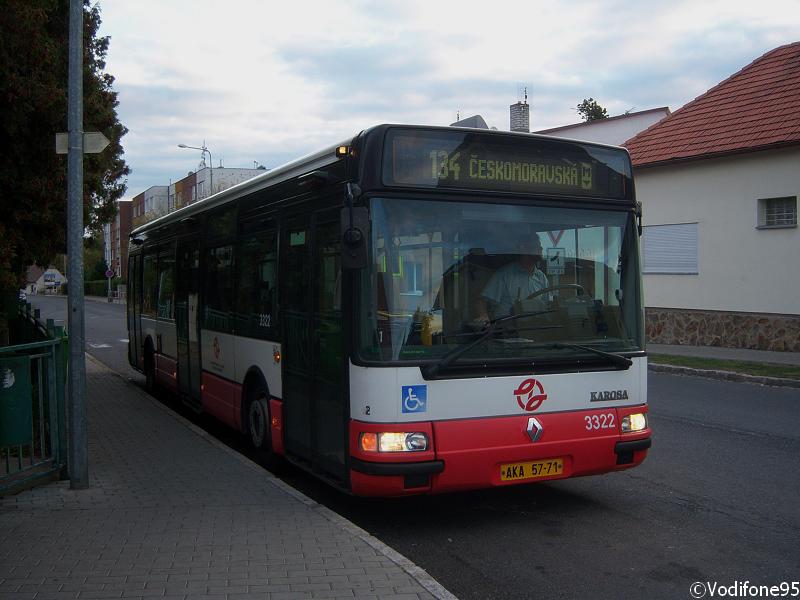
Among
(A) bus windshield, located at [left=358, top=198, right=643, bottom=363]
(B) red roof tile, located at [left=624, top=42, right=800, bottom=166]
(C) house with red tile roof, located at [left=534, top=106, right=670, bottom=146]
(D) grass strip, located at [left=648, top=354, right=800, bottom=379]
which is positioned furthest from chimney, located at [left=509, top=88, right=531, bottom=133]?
(A) bus windshield, located at [left=358, top=198, right=643, bottom=363]

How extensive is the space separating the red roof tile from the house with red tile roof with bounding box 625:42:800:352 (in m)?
0.04

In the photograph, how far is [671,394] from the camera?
13.7m

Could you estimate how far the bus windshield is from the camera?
5.87 metres

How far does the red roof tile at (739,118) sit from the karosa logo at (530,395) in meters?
15.5

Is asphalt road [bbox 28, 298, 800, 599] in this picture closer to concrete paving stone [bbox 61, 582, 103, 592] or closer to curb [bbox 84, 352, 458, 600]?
curb [bbox 84, 352, 458, 600]

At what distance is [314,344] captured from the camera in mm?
6824

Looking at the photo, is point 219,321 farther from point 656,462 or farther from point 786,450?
point 786,450

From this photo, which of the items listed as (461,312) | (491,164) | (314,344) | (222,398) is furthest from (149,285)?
(461,312)

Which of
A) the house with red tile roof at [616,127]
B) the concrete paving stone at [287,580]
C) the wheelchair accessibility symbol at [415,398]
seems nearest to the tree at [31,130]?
the wheelchair accessibility symbol at [415,398]

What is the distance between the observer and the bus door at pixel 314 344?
638 centimetres

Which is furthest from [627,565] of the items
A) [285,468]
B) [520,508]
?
[285,468]

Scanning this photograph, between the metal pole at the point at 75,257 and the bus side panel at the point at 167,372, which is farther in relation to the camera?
the bus side panel at the point at 167,372

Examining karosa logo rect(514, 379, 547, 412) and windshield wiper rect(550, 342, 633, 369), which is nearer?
karosa logo rect(514, 379, 547, 412)

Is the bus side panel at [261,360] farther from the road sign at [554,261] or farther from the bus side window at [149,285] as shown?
the bus side window at [149,285]
